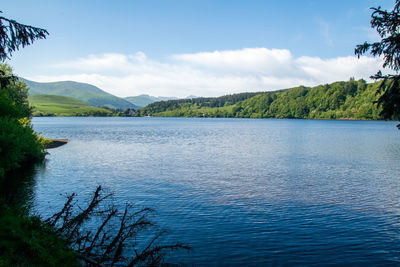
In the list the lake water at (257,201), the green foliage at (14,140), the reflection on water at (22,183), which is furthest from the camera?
the green foliage at (14,140)

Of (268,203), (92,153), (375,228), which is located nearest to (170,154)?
(92,153)

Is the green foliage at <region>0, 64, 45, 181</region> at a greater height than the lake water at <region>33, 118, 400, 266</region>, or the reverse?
the green foliage at <region>0, 64, 45, 181</region>

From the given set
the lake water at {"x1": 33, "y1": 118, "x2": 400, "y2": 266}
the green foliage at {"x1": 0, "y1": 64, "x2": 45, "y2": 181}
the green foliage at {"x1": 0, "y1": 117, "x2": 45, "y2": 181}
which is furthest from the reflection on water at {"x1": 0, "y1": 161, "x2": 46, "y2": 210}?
the green foliage at {"x1": 0, "y1": 117, "x2": 45, "y2": 181}

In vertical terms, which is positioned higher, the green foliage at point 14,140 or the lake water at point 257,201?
the green foliage at point 14,140

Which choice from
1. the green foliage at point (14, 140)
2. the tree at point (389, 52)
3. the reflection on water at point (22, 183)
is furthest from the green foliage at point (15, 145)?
the tree at point (389, 52)

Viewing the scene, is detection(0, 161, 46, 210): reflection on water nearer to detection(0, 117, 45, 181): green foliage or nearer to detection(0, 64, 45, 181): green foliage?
detection(0, 64, 45, 181): green foliage

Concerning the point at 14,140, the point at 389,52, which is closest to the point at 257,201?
the point at 389,52

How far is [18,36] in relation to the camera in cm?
1171

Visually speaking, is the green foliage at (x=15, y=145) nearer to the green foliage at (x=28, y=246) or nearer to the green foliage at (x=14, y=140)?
the green foliage at (x=14, y=140)

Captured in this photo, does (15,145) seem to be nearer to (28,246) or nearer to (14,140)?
(14,140)

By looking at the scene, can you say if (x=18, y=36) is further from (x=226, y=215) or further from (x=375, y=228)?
(x=375, y=228)

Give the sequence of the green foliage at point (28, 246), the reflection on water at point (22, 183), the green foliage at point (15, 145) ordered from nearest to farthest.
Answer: the green foliage at point (28, 246) → the reflection on water at point (22, 183) → the green foliage at point (15, 145)

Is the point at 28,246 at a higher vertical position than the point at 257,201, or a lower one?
higher

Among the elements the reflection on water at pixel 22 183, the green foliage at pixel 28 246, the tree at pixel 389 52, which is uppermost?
the tree at pixel 389 52
